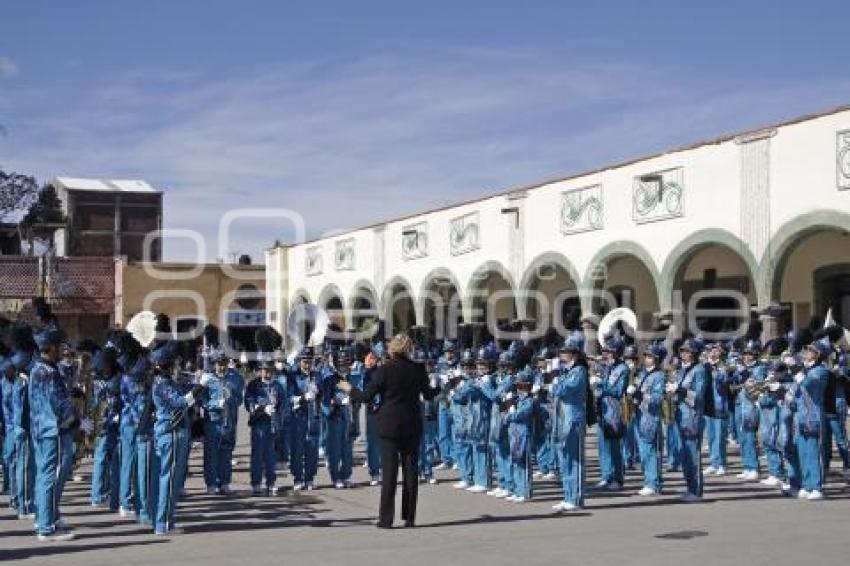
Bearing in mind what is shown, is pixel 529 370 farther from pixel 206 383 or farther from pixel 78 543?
pixel 78 543

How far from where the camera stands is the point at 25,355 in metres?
11.2

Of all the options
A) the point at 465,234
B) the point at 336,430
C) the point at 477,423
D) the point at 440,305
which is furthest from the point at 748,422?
the point at 440,305

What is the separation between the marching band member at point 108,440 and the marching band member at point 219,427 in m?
1.17

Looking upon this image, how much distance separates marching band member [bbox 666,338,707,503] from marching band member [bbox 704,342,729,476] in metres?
2.47

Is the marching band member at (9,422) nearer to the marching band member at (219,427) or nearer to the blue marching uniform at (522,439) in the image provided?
the marching band member at (219,427)

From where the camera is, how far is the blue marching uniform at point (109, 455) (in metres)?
12.1

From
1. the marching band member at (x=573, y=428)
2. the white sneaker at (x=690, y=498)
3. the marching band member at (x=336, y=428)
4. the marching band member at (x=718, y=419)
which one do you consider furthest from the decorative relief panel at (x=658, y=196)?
the marching band member at (x=573, y=428)

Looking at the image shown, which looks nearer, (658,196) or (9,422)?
(9,422)

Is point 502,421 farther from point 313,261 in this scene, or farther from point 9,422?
point 313,261

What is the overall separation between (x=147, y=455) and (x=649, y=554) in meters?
4.64

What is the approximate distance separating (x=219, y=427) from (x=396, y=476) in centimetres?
357

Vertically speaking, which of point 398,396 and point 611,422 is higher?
point 398,396

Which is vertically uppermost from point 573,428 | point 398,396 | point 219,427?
point 398,396

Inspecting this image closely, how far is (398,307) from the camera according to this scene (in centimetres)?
4022
